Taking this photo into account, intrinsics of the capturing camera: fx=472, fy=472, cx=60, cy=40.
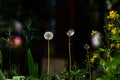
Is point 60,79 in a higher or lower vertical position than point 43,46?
lower

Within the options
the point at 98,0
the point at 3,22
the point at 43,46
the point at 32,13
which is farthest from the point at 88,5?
the point at 3,22

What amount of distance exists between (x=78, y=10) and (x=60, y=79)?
5729 mm

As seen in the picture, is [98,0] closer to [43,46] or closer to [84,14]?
[84,14]

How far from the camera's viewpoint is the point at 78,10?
859 cm

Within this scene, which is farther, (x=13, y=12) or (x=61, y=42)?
(x=13, y=12)

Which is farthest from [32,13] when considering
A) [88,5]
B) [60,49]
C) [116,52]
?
[116,52]

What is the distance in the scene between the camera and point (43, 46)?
8.28 metres

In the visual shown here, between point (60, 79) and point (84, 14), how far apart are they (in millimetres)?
5837

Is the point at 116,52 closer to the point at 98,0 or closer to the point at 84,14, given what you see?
the point at 84,14

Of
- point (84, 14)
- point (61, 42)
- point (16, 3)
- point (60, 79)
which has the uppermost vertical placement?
point (16, 3)

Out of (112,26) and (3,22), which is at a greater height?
(3,22)

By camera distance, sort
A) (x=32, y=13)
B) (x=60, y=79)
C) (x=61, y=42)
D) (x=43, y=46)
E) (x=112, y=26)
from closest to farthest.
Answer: (x=60, y=79) < (x=112, y=26) < (x=61, y=42) < (x=43, y=46) < (x=32, y=13)

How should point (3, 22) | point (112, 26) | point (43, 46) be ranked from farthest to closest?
point (3, 22) < point (43, 46) < point (112, 26)

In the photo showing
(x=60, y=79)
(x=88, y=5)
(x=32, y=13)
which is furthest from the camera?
(x=32, y=13)
